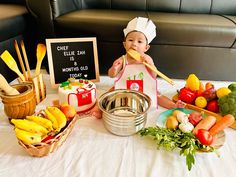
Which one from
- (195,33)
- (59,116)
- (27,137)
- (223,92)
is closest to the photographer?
(27,137)

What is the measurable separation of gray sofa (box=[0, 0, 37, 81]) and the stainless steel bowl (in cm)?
74

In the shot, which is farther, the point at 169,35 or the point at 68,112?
the point at 169,35

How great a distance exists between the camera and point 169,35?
1307 mm

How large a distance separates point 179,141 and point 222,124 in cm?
18

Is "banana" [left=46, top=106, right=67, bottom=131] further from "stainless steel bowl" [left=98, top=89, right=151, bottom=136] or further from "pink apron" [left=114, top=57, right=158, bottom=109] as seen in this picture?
"pink apron" [left=114, top=57, right=158, bottom=109]

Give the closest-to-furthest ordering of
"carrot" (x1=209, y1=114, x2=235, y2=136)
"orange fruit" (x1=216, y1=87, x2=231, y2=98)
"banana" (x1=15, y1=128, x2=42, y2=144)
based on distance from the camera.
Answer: "banana" (x1=15, y1=128, x2=42, y2=144), "carrot" (x1=209, y1=114, x2=235, y2=136), "orange fruit" (x1=216, y1=87, x2=231, y2=98)

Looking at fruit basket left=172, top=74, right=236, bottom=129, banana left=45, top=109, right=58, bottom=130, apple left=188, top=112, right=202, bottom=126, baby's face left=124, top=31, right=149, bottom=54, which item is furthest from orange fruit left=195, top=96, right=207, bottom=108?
banana left=45, top=109, right=58, bottom=130

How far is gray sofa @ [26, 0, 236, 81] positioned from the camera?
1297 millimetres

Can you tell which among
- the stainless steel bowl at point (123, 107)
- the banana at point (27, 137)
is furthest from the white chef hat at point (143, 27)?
the banana at point (27, 137)

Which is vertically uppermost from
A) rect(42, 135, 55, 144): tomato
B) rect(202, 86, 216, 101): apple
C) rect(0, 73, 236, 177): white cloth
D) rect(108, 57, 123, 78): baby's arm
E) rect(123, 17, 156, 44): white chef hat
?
rect(123, 17, 156, 44): white chef hat

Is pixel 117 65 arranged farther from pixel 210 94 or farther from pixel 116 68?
pixel 210 94

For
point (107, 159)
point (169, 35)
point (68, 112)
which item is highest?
point (169, 35)

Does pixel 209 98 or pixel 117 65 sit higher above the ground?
pixel 117 65

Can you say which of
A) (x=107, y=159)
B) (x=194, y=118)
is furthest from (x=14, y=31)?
(x=194, y=118)
